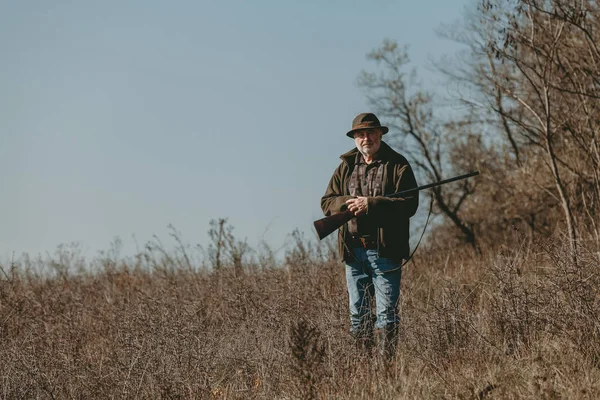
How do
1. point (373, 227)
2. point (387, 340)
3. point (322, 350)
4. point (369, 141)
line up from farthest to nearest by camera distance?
1. point (369, 141)
2. point (373, 227)
3. point (387, 340)
4. point (322, 350)

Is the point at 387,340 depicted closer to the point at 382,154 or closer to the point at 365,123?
the point at 382,154

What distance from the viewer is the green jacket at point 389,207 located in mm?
5605

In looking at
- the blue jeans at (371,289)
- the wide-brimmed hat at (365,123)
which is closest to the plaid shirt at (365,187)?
the blue jeans at (371,289)

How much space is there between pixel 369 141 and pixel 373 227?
73cm

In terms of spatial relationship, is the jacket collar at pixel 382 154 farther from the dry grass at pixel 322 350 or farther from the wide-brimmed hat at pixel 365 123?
the dry grass at pixel 322 350

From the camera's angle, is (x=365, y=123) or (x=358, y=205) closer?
(x=358, y=205)

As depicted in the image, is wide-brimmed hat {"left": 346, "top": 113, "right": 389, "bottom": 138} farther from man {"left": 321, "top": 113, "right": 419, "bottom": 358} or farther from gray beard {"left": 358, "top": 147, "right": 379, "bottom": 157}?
gray beard {"left": 358, "top": 147, "right": 379, "bottom": 157}

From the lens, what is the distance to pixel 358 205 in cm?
563

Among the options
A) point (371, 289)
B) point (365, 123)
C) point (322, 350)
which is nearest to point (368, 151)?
point (365, 123)

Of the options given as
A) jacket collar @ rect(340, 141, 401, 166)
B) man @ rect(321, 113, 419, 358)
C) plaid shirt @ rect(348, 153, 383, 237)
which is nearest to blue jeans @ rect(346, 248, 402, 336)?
man @ rect(321, 113, 419, 358)

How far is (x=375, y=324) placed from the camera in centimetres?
569

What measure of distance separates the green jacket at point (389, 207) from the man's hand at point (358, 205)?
6 cm

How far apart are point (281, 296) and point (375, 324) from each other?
189 centimetres

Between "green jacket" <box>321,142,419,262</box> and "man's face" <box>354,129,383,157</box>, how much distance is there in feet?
0.23
